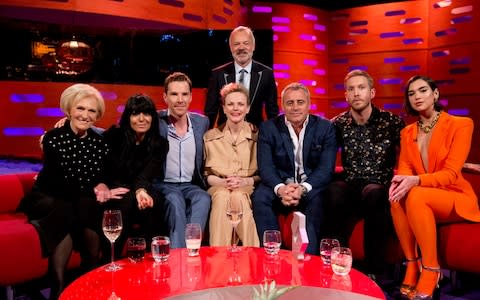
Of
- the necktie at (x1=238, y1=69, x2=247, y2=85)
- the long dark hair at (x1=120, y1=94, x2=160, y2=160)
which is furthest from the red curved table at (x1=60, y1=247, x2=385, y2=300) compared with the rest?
the necktie at (x1=238, y1=69, x2=247, y2=85)

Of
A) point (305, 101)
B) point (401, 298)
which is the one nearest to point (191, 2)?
point (305, 101)

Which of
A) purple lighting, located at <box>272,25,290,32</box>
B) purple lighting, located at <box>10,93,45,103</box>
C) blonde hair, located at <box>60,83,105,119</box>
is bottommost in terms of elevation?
blonde hair, located at <box>60,83,105,119</box>

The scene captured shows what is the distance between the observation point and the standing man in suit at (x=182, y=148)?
10.3ft

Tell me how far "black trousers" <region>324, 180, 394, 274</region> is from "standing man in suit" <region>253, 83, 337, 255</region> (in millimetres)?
98

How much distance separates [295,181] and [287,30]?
16.1 ft

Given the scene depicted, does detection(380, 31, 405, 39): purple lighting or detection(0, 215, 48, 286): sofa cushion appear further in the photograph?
detection(380, 31, 405, 39): purple lighting

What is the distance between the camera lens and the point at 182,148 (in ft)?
10.7

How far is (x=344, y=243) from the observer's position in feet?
9.93

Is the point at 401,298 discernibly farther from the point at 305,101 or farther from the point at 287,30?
the point at 287,30

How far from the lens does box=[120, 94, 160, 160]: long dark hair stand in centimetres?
305

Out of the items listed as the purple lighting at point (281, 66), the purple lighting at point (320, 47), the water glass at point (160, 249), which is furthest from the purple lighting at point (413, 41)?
the water glass at point (160, 249)

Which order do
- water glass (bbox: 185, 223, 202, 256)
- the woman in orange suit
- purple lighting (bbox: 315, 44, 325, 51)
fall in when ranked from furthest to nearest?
purple lighting (bbox: 315, 44, 325, 51) < the woman in orange suit < water glass (bbox: 185, 223, 202, 256)

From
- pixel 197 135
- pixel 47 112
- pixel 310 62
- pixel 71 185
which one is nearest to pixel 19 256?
pixel 71 185

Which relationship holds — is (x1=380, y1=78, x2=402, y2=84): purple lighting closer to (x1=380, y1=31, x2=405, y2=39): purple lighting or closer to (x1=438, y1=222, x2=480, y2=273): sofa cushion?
(x1=380, y1=31, x2=405, y2=39): purple lighting
